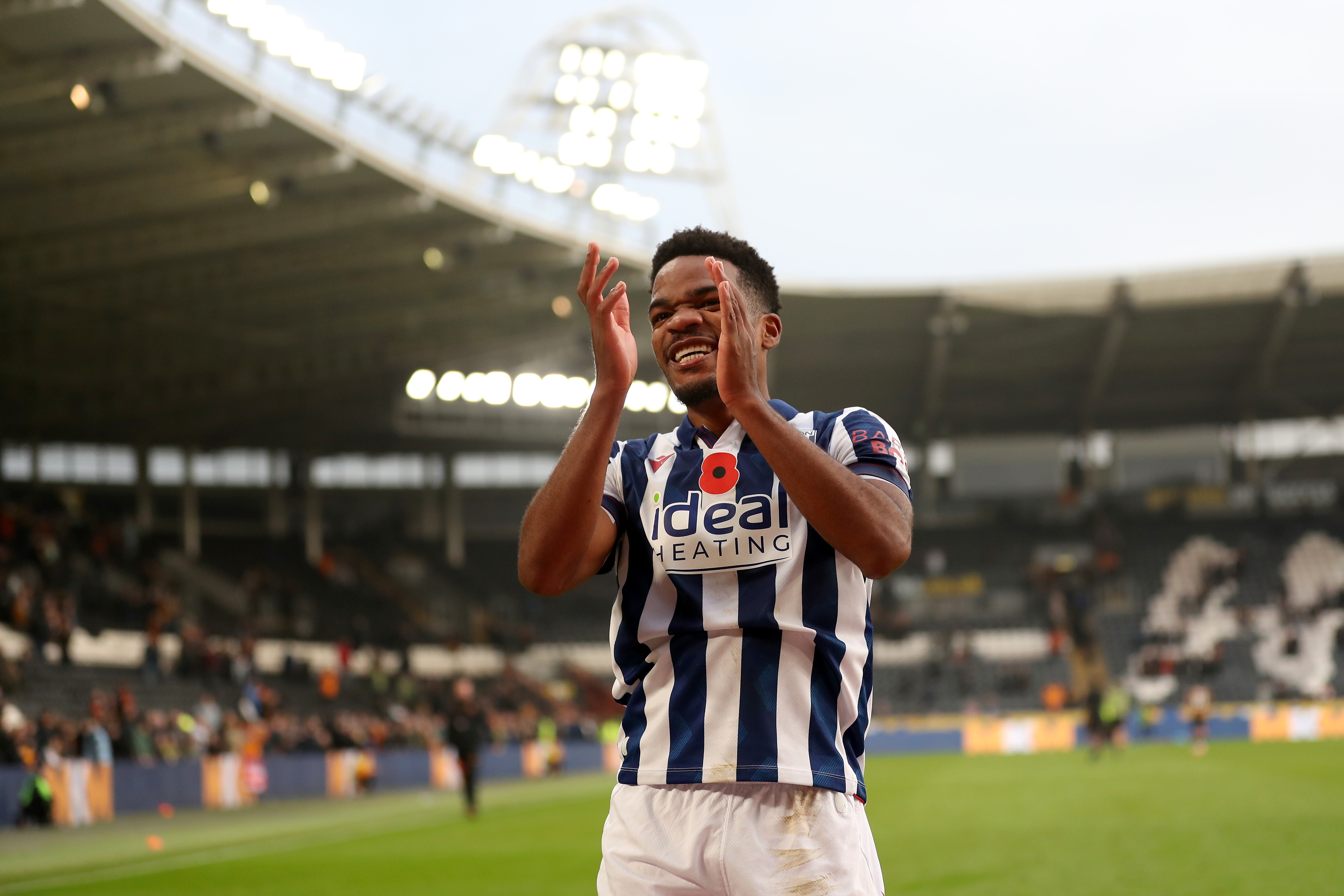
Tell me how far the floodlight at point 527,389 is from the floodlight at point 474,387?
108 centimetres

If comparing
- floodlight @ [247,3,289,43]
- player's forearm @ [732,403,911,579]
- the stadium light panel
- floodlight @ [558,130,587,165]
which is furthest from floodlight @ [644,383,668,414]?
player's forearm @ [732,403,911,579]

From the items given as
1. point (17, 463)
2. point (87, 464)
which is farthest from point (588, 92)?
point (17, 463)

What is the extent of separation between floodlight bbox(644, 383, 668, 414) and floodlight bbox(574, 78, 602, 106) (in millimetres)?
9614

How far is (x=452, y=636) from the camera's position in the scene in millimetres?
44000

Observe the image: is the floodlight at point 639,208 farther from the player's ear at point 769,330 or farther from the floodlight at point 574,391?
the player's ear at point 769,330

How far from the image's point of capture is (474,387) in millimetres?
46312

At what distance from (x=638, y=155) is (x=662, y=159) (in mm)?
823

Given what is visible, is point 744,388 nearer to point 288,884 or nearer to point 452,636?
point 288,884

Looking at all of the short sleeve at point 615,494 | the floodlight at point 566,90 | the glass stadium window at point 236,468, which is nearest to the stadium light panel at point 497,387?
the glass stadium window at point 236,468

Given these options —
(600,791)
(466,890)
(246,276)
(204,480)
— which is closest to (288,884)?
(466,890)

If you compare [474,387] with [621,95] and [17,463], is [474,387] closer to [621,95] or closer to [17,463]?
[621,95]

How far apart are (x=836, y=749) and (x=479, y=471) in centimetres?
5011

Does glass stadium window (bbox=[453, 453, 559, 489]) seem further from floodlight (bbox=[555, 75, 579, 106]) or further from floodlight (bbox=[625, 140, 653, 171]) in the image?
floodlight (bbox=[555, 75, 579, 106])

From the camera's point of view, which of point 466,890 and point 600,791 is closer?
point 466,890
